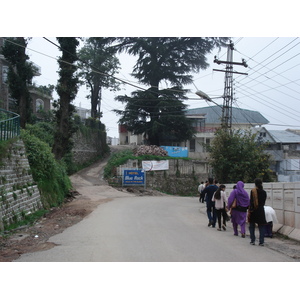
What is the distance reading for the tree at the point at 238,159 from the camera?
21.5m

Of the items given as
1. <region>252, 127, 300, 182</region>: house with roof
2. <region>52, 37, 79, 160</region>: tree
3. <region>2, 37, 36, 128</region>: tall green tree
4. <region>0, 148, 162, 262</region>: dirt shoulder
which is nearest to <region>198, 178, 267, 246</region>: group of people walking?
<region>0, 148, 162, 262</region>: dirt shoulder

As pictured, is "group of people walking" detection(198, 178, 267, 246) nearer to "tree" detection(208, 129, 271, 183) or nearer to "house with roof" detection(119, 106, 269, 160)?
"tree" detection(208, 129, 271, 183)

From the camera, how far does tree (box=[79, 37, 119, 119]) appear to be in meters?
43.6

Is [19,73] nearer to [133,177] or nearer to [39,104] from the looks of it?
[133,177]

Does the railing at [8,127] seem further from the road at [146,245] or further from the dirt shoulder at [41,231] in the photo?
the road at [146,245]

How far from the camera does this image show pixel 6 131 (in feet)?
43.5

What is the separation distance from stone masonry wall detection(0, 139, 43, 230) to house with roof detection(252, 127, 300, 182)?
33.2 metres

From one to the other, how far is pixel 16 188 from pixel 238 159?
14873 millimetres

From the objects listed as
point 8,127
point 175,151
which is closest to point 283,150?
point 175,151

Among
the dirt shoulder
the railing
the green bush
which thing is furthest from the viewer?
the green bush

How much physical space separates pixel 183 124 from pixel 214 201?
29.7 meters

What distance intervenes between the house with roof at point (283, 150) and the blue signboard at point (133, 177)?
57.9 feet

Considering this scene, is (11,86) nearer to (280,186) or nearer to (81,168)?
(81,168)

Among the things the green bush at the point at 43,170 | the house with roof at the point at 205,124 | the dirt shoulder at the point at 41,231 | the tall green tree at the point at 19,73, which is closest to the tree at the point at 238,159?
the dirt shoulder at the point at 41,231
